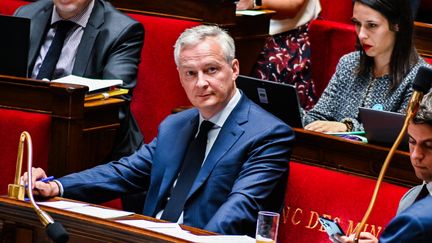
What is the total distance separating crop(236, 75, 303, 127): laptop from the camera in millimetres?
1930

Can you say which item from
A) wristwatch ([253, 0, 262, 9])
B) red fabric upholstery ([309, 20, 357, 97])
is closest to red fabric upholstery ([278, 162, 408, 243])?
red fabric upholstery ([309, 20, 357, 97])

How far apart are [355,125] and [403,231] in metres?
0.74

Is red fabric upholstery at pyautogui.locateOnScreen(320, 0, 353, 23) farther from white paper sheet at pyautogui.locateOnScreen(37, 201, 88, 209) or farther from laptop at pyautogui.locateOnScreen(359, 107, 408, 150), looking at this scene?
white paper sheet at pyautogui.locateOnScreen(37, 201, 88, 209)

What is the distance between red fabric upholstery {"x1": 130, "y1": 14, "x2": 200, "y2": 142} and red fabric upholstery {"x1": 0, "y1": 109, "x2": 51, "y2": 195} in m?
0.44

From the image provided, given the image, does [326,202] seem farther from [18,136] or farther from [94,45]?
[94,45]

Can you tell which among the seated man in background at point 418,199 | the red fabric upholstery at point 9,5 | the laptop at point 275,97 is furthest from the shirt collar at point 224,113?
the red fabric upholstery at point 9,5

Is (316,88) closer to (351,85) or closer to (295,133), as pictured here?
(351,85)

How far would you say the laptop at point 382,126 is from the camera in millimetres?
1735

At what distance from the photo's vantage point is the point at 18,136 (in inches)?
81.4

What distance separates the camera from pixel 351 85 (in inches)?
85.9

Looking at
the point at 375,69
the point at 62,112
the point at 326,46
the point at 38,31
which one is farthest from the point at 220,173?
the point at 326,46

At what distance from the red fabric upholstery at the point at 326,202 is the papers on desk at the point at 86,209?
0.36 m

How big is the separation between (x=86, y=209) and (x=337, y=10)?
137 centimetres

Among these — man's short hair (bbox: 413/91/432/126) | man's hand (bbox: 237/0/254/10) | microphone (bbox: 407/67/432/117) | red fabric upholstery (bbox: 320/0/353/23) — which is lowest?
red fabric upholstery (bbox: 320/0/353/23)
